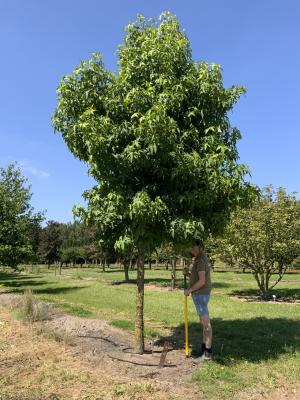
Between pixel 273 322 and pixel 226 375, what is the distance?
5.62 metres

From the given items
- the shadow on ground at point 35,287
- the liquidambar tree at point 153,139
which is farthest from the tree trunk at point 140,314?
the shadow on ground at point 35,287

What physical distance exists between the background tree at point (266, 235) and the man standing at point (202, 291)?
10664mm

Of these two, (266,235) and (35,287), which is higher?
(266,235)

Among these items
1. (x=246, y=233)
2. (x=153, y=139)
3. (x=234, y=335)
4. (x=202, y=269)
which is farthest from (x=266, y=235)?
(x=153, y=139)

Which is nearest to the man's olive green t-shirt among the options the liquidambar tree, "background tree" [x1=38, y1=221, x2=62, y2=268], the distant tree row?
the liquidambar tree

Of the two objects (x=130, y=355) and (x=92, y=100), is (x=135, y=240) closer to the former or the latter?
(x=130, y=355)

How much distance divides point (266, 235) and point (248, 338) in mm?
9592

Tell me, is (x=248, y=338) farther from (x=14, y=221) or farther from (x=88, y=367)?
(x=14, y=221)

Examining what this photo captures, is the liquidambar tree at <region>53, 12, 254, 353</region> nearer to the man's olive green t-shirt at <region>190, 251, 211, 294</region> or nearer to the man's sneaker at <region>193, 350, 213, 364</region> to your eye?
the man's olive green t-shirt at <region>190, 251, 211, 294</region>

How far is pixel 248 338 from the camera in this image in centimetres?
943

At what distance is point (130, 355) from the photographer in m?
7.66

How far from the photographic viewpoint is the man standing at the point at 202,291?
750 cm

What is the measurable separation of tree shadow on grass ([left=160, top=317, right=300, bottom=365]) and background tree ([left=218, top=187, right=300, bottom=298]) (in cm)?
668

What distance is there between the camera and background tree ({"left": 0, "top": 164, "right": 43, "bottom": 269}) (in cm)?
2050
